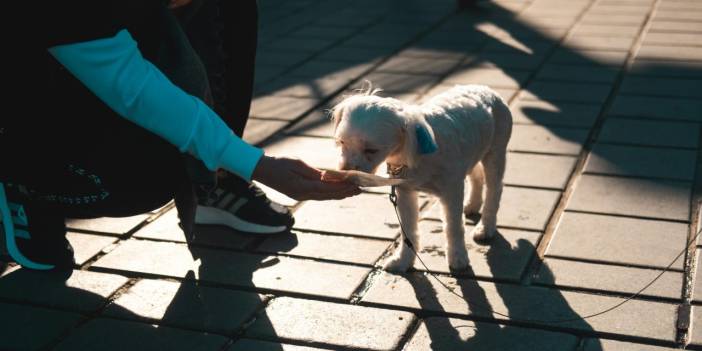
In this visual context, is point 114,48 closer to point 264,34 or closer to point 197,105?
point 197,105

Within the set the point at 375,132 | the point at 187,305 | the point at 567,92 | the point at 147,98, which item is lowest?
the point at 567,92

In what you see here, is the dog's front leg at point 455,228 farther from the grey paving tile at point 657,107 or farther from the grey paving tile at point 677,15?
the grey paving tile at point 677,15

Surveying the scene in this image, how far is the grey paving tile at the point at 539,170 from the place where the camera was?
A: 176 inches

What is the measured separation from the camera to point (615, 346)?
3.06m

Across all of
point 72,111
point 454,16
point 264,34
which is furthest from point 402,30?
point 72,111

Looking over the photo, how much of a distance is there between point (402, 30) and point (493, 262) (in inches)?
163

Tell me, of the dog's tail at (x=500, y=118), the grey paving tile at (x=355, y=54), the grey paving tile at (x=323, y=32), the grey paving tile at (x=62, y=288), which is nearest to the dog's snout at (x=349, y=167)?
the dog's tail at (x=500, y=118)

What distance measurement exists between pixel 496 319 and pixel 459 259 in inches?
16.8

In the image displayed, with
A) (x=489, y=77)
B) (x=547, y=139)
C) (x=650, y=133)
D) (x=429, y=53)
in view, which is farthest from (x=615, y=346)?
(x=429, y=53)

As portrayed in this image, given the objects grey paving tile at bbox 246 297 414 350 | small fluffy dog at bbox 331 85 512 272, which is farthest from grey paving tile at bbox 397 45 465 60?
grey paving tile at bbox 246 297 414 350

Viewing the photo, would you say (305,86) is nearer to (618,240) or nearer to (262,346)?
(618,240)

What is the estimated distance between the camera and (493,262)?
374 cm

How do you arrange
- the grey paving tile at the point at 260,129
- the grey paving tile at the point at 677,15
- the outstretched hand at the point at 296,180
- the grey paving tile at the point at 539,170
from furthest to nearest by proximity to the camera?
1. the grey paving tile at the point at 677,15
2. the grey paving tile at the point at 260,129
3. the grey paving tile at the point at 539,170
4. the outstretched hand at the point at 296,180

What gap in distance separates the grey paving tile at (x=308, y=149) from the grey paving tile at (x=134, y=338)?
1.68 meters
